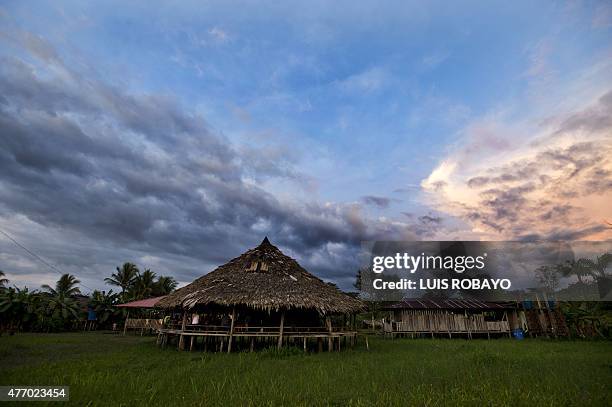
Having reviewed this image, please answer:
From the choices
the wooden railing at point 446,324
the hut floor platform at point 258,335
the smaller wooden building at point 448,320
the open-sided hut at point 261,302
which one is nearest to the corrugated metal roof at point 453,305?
the smaller wooden building at point 448,320

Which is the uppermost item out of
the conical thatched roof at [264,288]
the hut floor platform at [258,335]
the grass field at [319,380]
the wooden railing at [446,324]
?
the conical thatched roof at [264,288]

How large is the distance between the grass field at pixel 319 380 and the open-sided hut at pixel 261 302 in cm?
336

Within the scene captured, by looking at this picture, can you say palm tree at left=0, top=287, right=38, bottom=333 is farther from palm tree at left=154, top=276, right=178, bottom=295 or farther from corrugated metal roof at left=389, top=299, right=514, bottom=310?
corrugated metal roof at left=389, top=299, right=514, bottom=310

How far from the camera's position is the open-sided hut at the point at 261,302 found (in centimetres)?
1706

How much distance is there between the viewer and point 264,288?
708 inches

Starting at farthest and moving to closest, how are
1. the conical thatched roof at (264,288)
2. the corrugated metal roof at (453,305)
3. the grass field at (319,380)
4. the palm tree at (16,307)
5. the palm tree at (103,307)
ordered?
the palm tree at (103,307) < the corrugated metal roof at (453,305) < the palm tree at (16,307) < the conical thatched roof at (264,288) < the grass field at (319,380)

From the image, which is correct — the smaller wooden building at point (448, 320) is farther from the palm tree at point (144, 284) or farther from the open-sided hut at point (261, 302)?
the palm tree at point (144, 284)

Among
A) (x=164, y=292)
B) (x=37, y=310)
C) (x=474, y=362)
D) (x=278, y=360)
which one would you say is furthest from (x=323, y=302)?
(x=164, y=292)

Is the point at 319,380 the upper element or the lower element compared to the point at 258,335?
lower

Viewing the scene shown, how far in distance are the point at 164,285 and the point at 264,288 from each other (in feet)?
108

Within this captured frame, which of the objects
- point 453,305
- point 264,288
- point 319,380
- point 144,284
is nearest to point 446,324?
point 453,305

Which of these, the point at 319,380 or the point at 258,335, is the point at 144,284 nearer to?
the point at 258,335

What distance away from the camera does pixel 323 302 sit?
708 inches

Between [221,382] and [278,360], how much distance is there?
16.1ft
